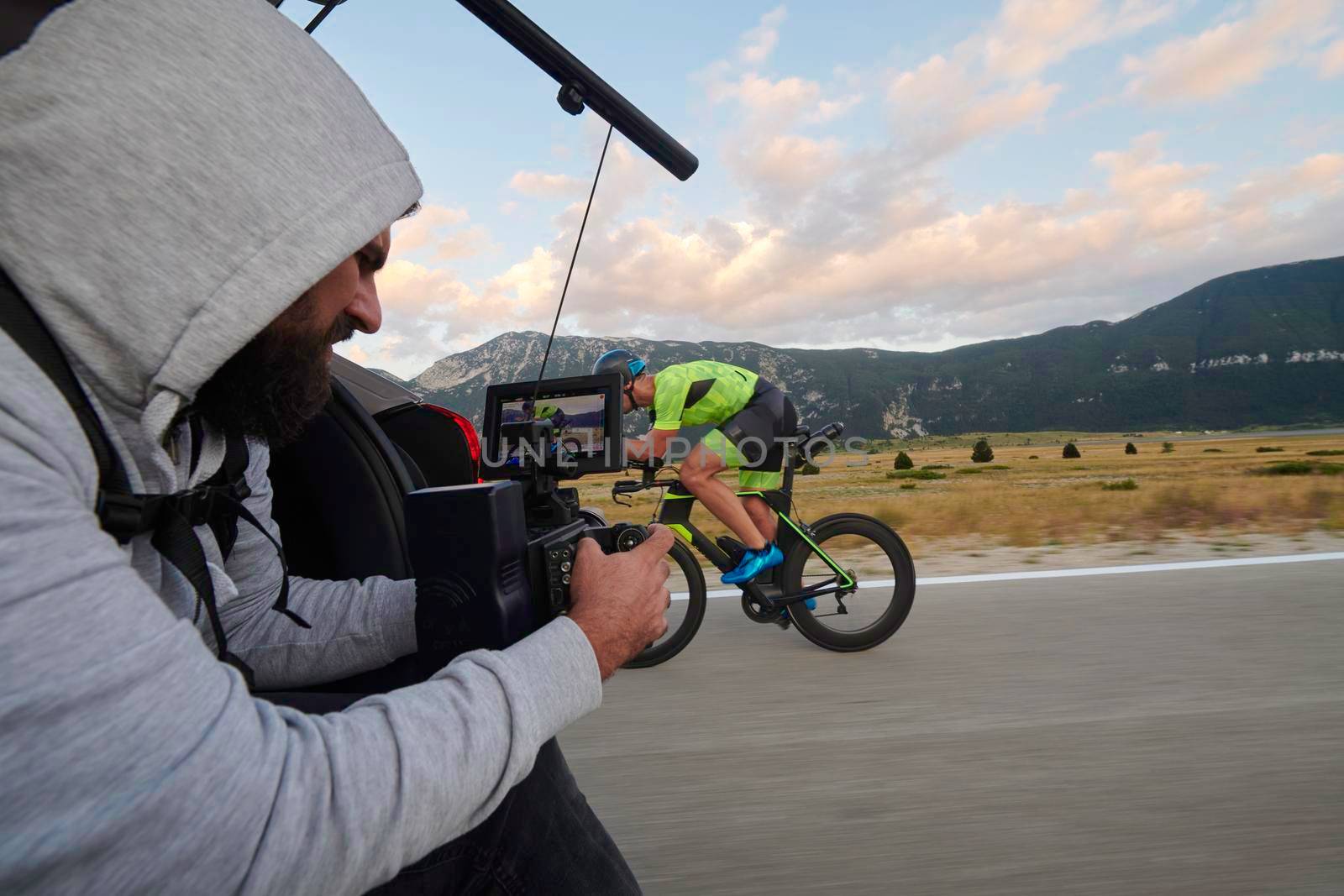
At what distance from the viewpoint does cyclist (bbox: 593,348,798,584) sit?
3863mm

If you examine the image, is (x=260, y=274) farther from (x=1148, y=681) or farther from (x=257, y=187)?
(x=1148, y=681)

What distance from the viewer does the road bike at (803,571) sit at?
3615mm

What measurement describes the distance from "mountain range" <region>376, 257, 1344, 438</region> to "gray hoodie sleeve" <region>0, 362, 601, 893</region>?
140611mm

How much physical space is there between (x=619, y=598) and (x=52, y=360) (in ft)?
2.28

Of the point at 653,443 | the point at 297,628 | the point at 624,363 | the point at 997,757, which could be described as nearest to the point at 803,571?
the point at 653,443

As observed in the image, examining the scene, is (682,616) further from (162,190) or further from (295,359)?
(162,190)

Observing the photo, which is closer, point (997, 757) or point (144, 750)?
point (144, 750)

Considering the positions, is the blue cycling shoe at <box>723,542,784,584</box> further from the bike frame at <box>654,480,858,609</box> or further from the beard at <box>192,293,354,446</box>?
the beard at <box>192,293,354,446</box>

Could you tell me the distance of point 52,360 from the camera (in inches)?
25.6

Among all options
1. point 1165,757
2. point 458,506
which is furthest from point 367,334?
point 1165,757

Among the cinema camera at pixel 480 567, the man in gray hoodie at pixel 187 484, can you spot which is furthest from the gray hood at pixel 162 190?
the cinema camera at pixel 480 567

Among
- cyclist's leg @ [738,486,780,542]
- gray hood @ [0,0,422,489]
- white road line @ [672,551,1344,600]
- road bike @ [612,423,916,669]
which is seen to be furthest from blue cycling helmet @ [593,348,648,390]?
gray hood @ [0,0,422,489]

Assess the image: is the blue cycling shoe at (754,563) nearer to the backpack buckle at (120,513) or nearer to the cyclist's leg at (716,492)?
the cyclist's leg at (716,492)

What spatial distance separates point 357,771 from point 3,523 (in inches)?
13.6
